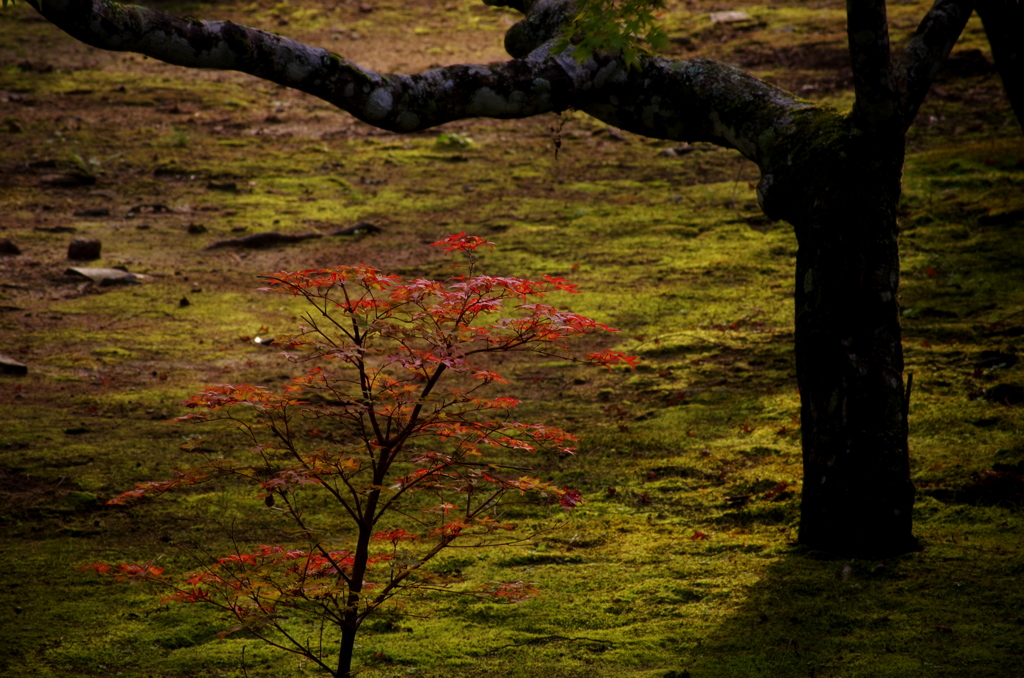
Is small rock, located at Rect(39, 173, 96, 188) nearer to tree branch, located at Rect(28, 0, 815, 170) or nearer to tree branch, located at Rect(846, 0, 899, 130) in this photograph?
tree branch, located at Rect(28, 0, 815, 170)

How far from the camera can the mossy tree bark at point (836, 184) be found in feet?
15.0

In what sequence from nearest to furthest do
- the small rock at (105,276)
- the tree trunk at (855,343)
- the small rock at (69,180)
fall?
1. the tree trunk at (855,343)
2. the small rock at (105,276)
3. the small rock at (69,180)

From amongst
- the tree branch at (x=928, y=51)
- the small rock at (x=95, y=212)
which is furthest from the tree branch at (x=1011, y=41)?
the small rock at (x=95, y=212)

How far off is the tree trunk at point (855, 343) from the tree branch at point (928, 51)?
26 centimetres

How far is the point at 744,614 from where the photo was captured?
4.59 meters

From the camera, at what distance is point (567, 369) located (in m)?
8.84

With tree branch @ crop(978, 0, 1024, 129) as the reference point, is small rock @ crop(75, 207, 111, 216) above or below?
below

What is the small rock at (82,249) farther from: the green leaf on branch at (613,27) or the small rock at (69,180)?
the green leaf on branch at (613,27)

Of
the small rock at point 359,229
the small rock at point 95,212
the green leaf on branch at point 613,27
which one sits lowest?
the small rock at point 95,212

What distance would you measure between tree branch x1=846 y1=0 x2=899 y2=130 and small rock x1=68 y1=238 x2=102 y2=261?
33.0 ft

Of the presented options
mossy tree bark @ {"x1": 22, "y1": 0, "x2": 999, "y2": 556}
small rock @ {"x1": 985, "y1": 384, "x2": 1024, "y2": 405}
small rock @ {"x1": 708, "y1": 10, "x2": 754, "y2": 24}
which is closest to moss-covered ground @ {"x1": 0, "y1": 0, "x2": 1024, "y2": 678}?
small rock @ {"x1": 985, "y1": 384, "x2": 1024, "y2": 405}

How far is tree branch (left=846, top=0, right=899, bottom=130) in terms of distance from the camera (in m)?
4.45

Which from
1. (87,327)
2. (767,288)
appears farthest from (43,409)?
(767,288)

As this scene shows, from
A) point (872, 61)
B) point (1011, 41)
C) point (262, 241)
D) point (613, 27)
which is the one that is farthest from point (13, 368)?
point (1011, 41)
